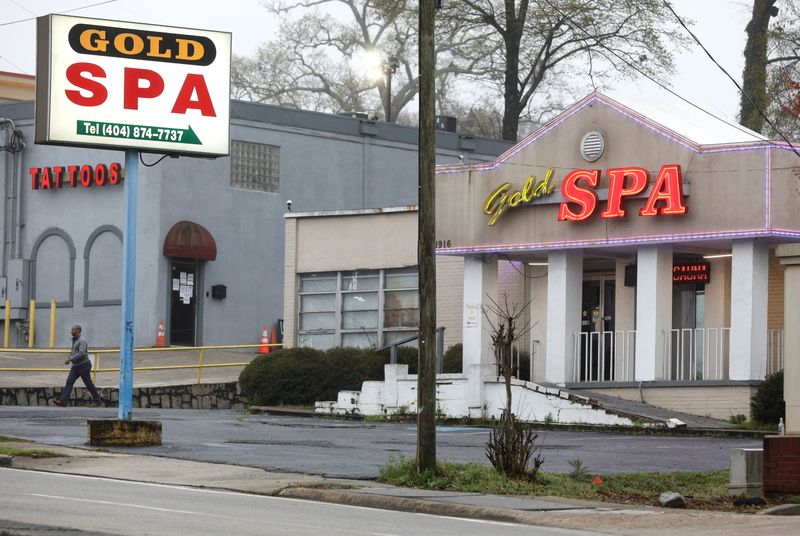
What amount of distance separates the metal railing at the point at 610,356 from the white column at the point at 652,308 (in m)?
1.12

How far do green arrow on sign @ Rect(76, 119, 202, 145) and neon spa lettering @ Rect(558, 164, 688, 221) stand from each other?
1035 centimetres

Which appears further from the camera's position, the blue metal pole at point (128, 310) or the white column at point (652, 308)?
the white column at point (652, 308)

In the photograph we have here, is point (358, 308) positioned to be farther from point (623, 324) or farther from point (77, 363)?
point (77, 363)

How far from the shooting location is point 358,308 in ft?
127

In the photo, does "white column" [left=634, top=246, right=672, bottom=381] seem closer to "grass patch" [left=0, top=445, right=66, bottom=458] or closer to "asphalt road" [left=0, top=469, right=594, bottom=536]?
"grass patch" [left=0, top=445, right=66, bottom=458]

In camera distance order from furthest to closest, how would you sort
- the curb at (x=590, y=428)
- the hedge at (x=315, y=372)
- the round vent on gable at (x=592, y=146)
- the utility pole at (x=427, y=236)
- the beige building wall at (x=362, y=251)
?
the beige building wall at (x=362, y=251) < the hedge at (x=315, y=372) < the round vent on gable at (x=592, y=146) < the curb at (x=590, y=428) < the utility pole at (x=427, y=236)

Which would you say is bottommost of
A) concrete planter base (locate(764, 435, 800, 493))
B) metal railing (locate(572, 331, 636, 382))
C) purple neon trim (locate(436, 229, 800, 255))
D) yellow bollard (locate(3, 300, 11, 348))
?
concrete planter base (locate(764, 435, 800, 493))

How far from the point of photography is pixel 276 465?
20094mm

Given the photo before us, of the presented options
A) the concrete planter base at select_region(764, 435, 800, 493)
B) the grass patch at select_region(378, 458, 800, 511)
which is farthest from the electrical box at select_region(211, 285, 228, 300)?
the concrete planter base at select_region(764, 435, 800, 493)

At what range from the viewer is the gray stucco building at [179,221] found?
44.9 meters

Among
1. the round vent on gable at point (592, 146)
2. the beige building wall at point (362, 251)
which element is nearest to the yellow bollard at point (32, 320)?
the beige building wall at point (362, 251)

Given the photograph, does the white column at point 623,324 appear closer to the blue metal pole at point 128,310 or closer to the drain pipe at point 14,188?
the blue metal pole at point 128,310

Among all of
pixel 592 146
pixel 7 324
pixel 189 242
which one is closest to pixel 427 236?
pixel 592 146

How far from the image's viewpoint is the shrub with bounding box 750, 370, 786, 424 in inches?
1114
